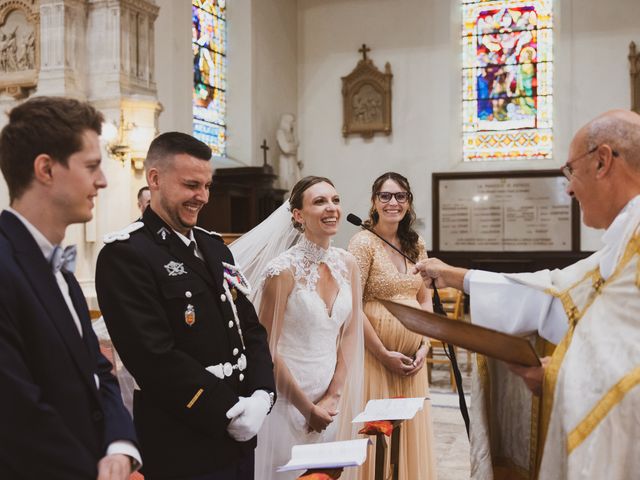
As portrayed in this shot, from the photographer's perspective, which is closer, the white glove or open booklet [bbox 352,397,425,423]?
the white glove

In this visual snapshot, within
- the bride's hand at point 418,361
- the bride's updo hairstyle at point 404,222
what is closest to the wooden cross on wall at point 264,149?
the bride's updo hairstyle at point 404,222

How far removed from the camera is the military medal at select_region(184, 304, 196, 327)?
202 centimetres

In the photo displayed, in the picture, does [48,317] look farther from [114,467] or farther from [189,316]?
[189,316]

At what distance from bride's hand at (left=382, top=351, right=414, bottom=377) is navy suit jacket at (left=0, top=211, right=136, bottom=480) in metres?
1.82

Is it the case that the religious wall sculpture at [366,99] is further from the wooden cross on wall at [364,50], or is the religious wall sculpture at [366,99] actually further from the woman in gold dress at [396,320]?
the woman in gold dress at [396,320]

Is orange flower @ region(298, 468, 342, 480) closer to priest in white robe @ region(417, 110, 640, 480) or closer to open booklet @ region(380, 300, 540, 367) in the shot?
open booklet @ region(380, 300, 540, 367)

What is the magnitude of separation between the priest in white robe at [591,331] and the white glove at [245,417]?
25.2 inches

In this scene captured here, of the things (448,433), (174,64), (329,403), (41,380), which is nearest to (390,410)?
(329,403)

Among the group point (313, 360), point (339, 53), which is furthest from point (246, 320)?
point (339, 53)

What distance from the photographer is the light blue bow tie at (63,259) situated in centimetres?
149

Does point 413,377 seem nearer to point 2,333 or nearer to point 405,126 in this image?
point 2,333

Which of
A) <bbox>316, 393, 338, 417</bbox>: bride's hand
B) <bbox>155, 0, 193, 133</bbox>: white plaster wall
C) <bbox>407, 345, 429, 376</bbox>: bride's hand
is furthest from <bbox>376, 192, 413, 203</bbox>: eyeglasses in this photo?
<bbox>155, 0, 193, 133</bbox>: white plaster wall

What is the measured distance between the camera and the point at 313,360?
2734 millimetres

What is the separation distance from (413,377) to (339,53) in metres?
9.87
